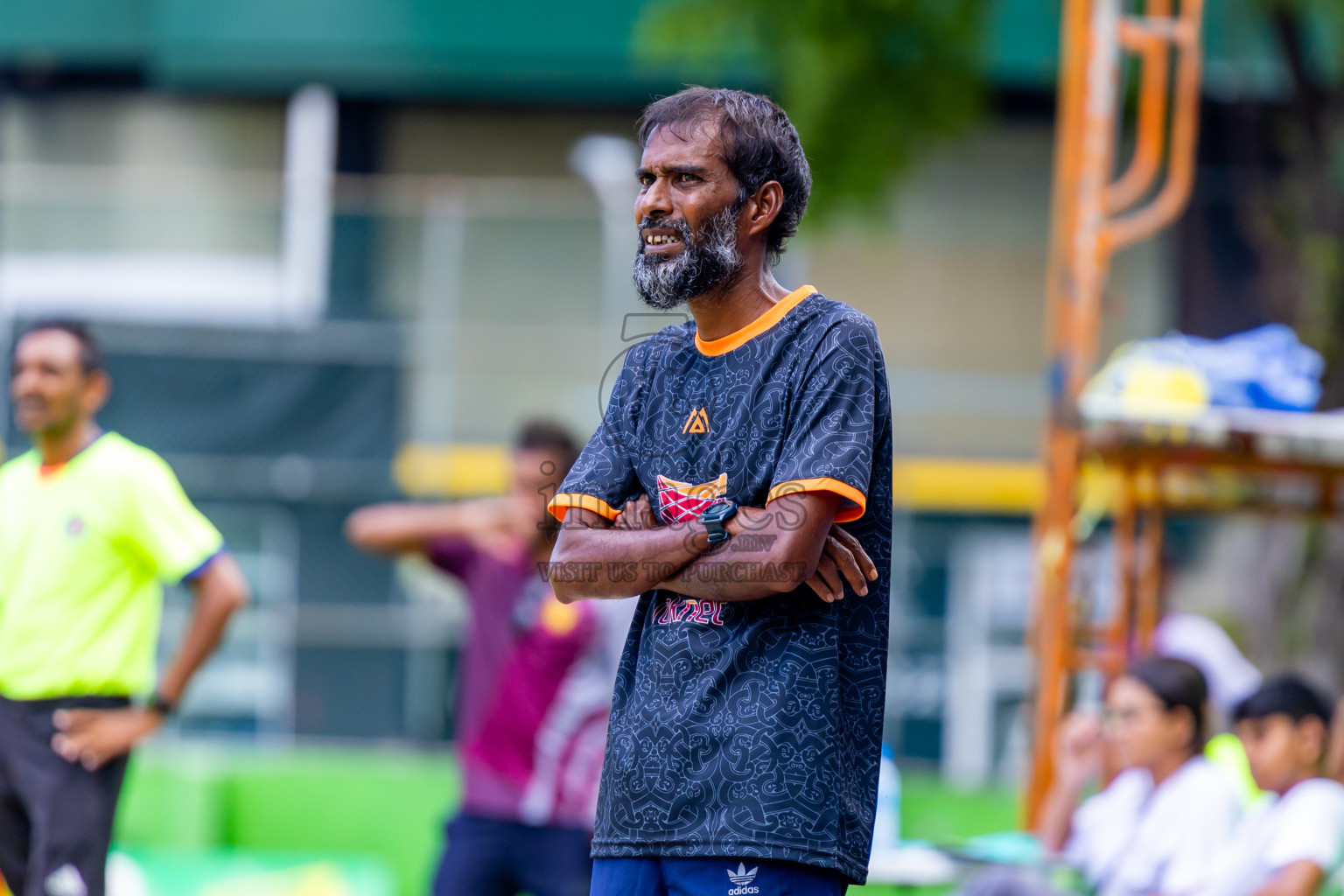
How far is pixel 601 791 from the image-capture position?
8.96 ft

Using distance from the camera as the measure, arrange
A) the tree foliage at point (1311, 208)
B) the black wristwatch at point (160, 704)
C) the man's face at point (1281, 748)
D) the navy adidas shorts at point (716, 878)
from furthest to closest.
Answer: the tree foliage at point (1311, 208) → the man's face at point (1281, 748) → the black wristwatch at point (160, 704) → the navy adidas shorts at point (716, 878)

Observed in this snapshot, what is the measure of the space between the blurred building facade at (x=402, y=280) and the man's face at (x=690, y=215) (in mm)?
6497

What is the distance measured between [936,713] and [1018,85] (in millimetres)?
6493

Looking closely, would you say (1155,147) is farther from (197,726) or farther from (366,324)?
(197,726)

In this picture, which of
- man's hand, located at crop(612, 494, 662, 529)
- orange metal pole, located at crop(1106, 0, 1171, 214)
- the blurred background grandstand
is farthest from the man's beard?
the blurred background grandstand

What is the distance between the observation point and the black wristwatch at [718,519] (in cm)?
263

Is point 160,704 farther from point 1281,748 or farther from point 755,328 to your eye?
point 1281,748

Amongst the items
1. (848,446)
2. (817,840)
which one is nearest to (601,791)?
(817,840)

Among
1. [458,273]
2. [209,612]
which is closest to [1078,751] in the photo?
[209,612]

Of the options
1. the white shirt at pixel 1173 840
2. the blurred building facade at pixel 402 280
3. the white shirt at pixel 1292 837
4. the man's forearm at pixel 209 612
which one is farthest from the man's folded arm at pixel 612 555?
the blurred building facade at pixel 402 280

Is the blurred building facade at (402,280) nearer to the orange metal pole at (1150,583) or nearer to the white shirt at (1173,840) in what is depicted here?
the orange metal pole at (1150,583)

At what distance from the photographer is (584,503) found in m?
2.82

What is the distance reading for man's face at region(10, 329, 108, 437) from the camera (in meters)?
4.80

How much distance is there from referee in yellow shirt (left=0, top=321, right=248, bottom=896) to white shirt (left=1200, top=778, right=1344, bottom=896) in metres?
3.17
